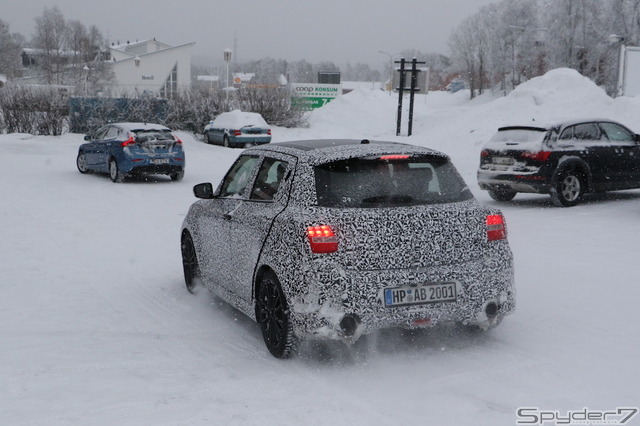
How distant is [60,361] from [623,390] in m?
3.96

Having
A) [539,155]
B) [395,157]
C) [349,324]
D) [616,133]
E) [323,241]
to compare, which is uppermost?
[616,133]

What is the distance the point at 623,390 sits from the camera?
188 inches

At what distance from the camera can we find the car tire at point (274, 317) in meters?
5.35

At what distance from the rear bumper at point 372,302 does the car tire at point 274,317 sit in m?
0.14

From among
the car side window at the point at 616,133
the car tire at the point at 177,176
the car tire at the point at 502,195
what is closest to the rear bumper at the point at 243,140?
the car tire at the point at 177,176

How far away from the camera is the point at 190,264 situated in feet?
25.5

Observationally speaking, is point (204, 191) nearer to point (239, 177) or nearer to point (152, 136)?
point (239, 177)

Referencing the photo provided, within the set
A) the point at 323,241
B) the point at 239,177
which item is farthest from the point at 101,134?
the point at 323,241

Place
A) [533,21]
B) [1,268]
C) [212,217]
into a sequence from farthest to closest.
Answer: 1. [533,21]
2. [1,268]
3. [212,217]

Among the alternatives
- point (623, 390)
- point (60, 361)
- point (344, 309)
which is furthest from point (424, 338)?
point (60, 361)

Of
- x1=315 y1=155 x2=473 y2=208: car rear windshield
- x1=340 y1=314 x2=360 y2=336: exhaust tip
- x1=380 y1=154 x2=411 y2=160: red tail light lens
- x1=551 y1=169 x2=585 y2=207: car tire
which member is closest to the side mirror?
x1=315 y1=155 x2=473 y2=208: car rear windshield

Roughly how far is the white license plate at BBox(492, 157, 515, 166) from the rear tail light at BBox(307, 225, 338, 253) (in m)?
9.50

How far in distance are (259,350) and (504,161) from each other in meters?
9.27

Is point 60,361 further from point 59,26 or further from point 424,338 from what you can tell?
point 59,26
